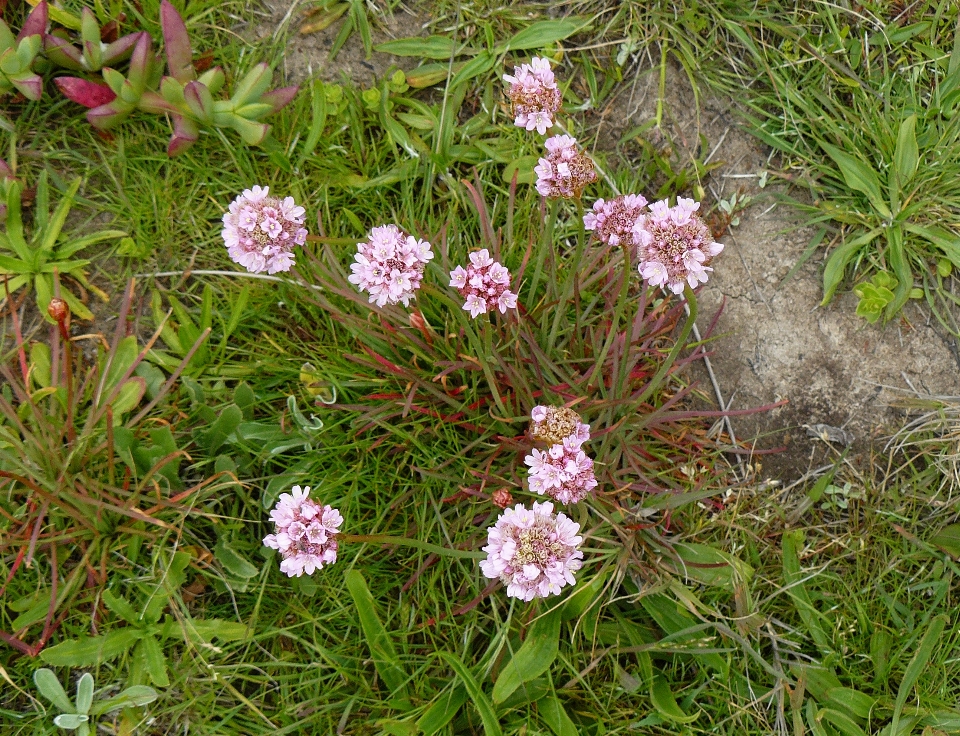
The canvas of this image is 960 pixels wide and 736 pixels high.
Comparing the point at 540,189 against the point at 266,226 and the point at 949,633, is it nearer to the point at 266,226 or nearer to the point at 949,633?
the point at 266,226

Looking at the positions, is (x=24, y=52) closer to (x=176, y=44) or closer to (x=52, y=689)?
(x=176, y=44)

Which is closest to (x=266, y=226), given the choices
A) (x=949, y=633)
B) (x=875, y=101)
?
(x=875, y=101)

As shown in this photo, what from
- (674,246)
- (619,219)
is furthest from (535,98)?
(674,246)

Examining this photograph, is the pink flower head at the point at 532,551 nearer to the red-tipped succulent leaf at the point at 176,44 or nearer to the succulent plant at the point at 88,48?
the red-tipped succulent leaf at the point at 176,44

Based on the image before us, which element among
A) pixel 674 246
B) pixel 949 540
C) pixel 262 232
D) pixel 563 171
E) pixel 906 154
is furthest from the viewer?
pixel 906 154

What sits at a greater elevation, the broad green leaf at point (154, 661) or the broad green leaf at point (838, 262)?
the broad green leaf at point (838, 262)

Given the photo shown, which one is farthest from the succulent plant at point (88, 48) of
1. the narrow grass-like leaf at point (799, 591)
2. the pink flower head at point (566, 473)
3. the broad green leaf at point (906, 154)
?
the narrow grass-like leaf at point (799, 591)

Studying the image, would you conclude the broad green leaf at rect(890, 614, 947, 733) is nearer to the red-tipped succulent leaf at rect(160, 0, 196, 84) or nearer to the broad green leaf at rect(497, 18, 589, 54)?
the broad green leaf at rect(497, 18, 589, 54)
